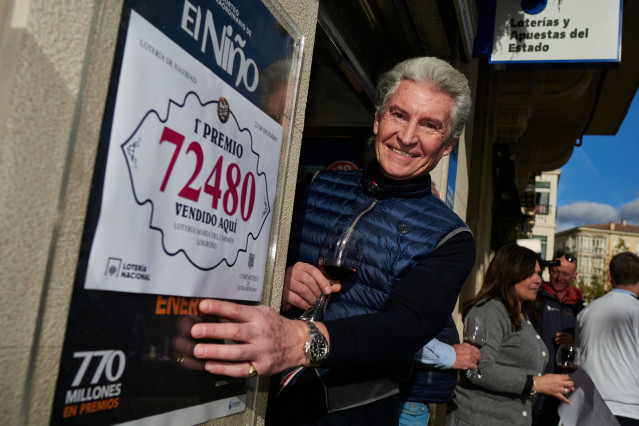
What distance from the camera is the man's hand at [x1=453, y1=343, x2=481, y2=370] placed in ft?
8.77

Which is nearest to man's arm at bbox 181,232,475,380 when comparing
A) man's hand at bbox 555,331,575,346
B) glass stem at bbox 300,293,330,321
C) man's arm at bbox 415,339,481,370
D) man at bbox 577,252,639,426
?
glass stem at bbox 300,293,330,321

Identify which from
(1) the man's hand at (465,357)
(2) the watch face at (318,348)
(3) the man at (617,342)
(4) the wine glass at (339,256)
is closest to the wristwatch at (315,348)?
(2) the watch face at (318,348)

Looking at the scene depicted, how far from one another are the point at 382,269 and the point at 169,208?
87cm

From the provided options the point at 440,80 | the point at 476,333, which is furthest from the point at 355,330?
the point at 476,333

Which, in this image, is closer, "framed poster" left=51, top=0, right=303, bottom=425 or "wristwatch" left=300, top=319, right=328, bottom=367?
"framed poster" left=51, top=0, right=303, bottom=425

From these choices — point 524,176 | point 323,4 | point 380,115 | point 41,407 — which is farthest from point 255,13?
point 524,176

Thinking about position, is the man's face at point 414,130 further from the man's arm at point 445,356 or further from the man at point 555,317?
the man at point 555,317

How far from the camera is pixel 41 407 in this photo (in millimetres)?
828

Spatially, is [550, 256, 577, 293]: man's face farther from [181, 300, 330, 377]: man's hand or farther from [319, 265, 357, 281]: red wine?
[181, 300, 330, 377]: man's hand

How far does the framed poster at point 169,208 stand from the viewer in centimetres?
92

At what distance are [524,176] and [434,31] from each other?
35.5 feet

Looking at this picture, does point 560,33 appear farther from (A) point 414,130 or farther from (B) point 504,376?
(A) point 414,130

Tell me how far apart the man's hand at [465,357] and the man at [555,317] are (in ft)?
7.84

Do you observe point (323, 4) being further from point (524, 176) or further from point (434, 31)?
point (524, 176)
